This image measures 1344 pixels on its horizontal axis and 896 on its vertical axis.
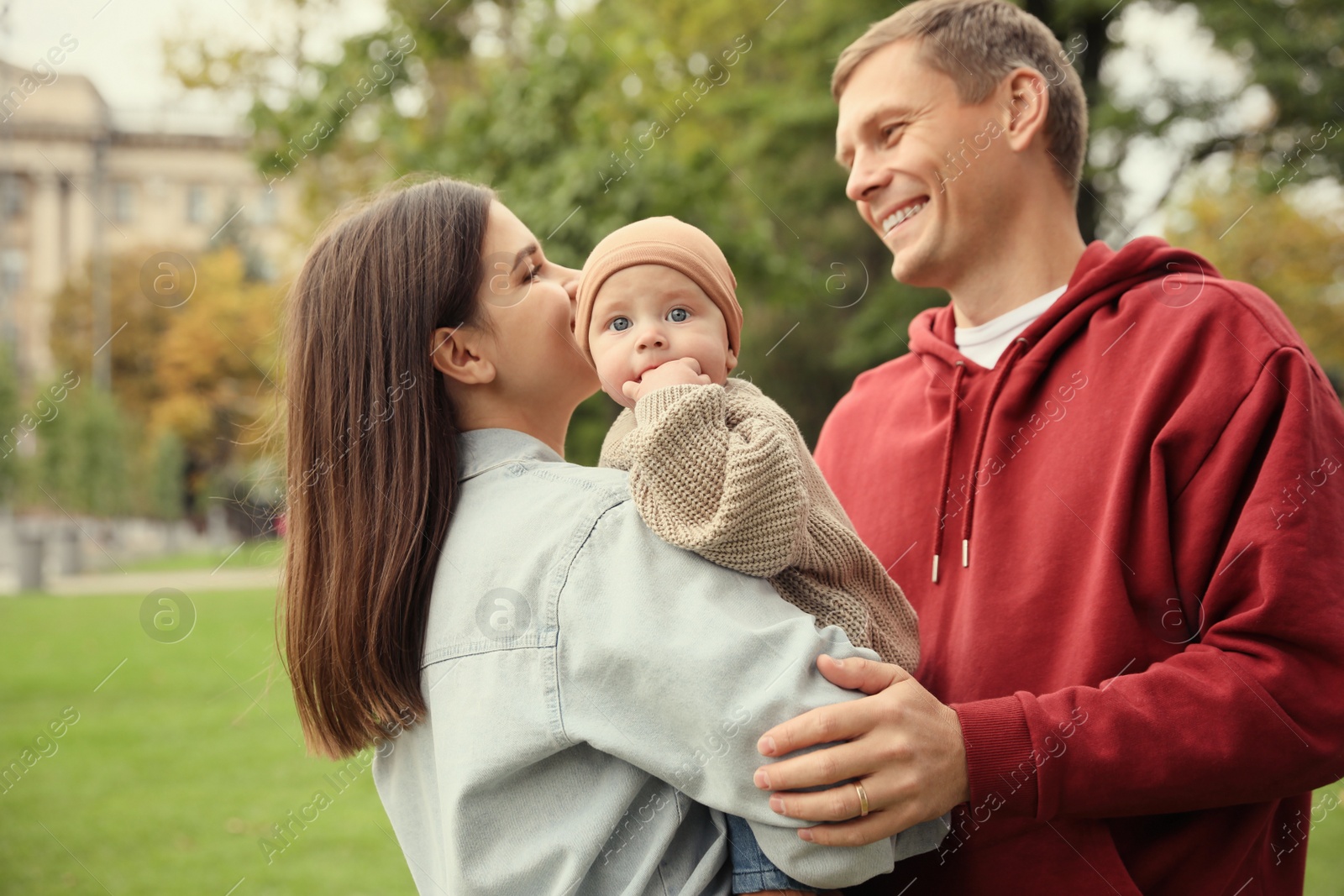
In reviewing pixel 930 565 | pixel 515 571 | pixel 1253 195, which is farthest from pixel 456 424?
pixel 1253 195

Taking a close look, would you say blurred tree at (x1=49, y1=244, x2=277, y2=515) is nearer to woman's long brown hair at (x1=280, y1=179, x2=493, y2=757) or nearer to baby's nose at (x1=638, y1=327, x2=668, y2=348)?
woman's long brown hair at (x1=280, y1=179, x2=493, y2=757)

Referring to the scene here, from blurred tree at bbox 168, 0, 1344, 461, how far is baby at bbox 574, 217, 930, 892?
19.5 feet

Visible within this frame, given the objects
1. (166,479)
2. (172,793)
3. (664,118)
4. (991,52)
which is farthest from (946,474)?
(166,479)

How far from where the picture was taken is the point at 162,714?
9.75 meters

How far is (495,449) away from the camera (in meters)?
2.04

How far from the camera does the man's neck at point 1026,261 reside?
2.71m

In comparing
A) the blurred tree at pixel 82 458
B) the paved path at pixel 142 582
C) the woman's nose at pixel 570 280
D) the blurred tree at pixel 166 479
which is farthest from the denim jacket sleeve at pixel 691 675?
the blurred tree at pixel 166 479

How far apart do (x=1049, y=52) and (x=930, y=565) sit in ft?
4.63

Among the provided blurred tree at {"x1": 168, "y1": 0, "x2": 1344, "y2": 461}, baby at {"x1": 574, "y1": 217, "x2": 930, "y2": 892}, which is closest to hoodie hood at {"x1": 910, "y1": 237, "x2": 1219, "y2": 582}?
baby at {"x1": 574, "y1": 217, "x2": 930, "y2": 892}

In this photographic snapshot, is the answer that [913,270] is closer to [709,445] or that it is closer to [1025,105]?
[1025,105]

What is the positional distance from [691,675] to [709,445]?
1.19 feet

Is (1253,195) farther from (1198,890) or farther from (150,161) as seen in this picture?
(150,161)

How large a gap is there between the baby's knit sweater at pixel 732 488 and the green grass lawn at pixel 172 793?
1.04 metres

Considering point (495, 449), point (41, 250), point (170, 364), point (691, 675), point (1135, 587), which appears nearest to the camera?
point (691, 675)
